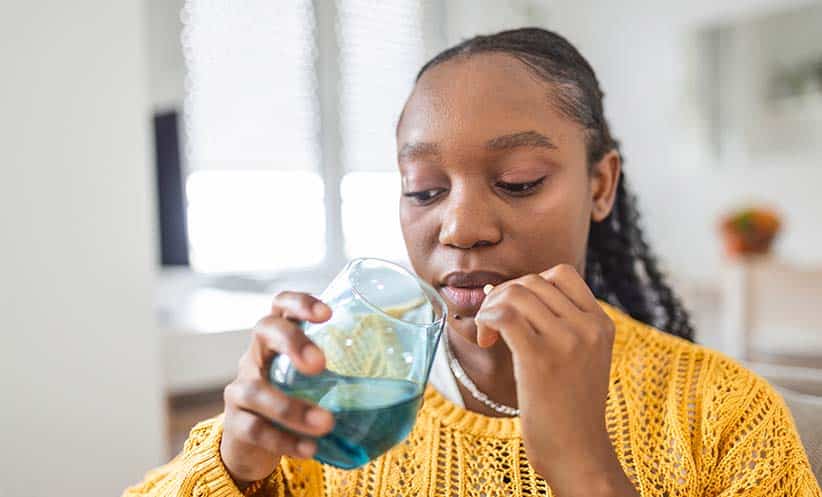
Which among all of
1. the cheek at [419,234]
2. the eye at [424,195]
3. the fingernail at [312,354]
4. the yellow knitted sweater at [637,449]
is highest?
the eye at [424,195]

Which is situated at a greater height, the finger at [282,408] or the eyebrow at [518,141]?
the eyebrow at [518,141]

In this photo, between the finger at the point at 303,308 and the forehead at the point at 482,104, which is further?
the forehead at the point at 482,104

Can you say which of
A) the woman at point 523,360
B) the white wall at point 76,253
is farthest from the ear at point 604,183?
the white wall at point 76,253

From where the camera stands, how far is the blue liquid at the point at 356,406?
52 centimetres

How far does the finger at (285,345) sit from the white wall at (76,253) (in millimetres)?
1029

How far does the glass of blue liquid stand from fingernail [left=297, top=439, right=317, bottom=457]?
0.04ft

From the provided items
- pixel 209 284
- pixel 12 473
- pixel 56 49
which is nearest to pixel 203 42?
pixel 209 284

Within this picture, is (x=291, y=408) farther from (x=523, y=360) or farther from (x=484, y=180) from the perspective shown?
(x=484, y=180)

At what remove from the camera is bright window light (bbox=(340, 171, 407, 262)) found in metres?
3.38

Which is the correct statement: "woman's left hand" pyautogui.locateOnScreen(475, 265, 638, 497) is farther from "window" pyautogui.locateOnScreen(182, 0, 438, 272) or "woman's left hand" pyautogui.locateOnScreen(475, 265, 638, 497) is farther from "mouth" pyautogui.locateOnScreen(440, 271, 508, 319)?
"window" pyautogui.locateOnScreen(182, 0, 438, 272)

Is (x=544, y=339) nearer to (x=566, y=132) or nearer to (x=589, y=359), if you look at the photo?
(x=589, y=359)

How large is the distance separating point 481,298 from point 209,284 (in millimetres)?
2239

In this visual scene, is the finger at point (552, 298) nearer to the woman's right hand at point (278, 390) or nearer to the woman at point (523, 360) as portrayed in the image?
the woman at point (523, 360)

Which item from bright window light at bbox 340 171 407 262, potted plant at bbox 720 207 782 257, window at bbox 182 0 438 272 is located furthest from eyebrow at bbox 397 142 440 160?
bright window light at bbox 340 171 407 262
